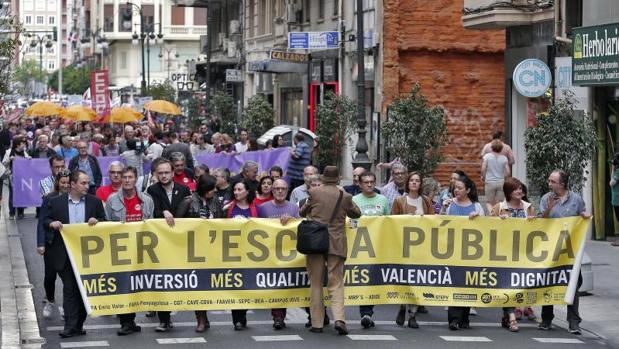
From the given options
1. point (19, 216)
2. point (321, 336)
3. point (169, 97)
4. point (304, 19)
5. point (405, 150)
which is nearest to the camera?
point (321, 336)

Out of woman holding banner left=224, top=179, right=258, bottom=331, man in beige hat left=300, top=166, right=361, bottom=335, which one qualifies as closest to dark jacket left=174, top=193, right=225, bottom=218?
woman holding banner left=224, top=179, right=258, bottom=331

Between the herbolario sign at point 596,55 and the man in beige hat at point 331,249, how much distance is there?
10.2 m

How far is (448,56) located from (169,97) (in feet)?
101

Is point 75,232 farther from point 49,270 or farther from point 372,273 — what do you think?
point 372,273

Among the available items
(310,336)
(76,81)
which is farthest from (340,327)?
(76,81)

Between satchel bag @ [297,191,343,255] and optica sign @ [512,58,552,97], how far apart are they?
8809 millimetres

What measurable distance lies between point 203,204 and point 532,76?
867 centimetres

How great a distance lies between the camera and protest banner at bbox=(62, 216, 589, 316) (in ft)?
47.1

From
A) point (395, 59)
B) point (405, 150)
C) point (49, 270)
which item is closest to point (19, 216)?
point (405, 150)

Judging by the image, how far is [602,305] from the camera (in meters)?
16.4

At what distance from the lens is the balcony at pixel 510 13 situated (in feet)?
95.8

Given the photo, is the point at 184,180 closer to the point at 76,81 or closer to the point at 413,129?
the point at 413,129

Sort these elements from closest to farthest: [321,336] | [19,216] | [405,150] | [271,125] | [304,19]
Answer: [321,336]
[405,150]
[19,216]
[271,125]
[304,19]

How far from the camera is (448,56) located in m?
38.7
